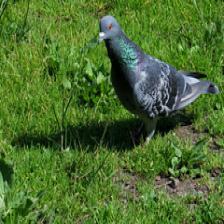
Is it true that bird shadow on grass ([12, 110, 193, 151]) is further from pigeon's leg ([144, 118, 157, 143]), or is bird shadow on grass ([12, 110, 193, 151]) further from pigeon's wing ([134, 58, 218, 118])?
pigeon's wing ([134, 58, 218, 118])

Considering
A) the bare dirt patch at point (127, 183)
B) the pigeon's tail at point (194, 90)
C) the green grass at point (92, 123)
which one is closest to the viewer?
the green grass at point (92, 123)

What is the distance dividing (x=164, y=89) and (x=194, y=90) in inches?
11.3

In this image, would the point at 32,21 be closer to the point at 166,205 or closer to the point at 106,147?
the point at 106,147

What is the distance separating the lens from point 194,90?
5.66 metres

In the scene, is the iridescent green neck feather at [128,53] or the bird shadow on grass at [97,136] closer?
the iridescent green neck feather at [128,53]

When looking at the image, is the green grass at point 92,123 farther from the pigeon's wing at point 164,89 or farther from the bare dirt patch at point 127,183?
the pigeon's wing at point 164,89

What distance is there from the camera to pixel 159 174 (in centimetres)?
526

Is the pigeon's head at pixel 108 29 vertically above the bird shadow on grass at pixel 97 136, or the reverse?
the pigeon's head at pixel 108 29

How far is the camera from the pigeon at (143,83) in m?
5.15

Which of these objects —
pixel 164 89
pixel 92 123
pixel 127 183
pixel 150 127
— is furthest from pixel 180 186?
pixel 92 123

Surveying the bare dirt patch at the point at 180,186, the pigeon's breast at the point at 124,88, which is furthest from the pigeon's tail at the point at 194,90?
the bare dirt patch at the point at 180,186

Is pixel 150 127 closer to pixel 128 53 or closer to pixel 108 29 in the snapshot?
pixel 128 53

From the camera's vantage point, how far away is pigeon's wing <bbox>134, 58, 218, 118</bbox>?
5.29m

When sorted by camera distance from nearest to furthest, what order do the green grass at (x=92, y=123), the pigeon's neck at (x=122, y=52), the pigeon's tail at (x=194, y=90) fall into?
the green grass at (x=92, y=123)
the pigeon's neck at (x=122, y=52)
the pigeon's tail at (x=194, y=90)
